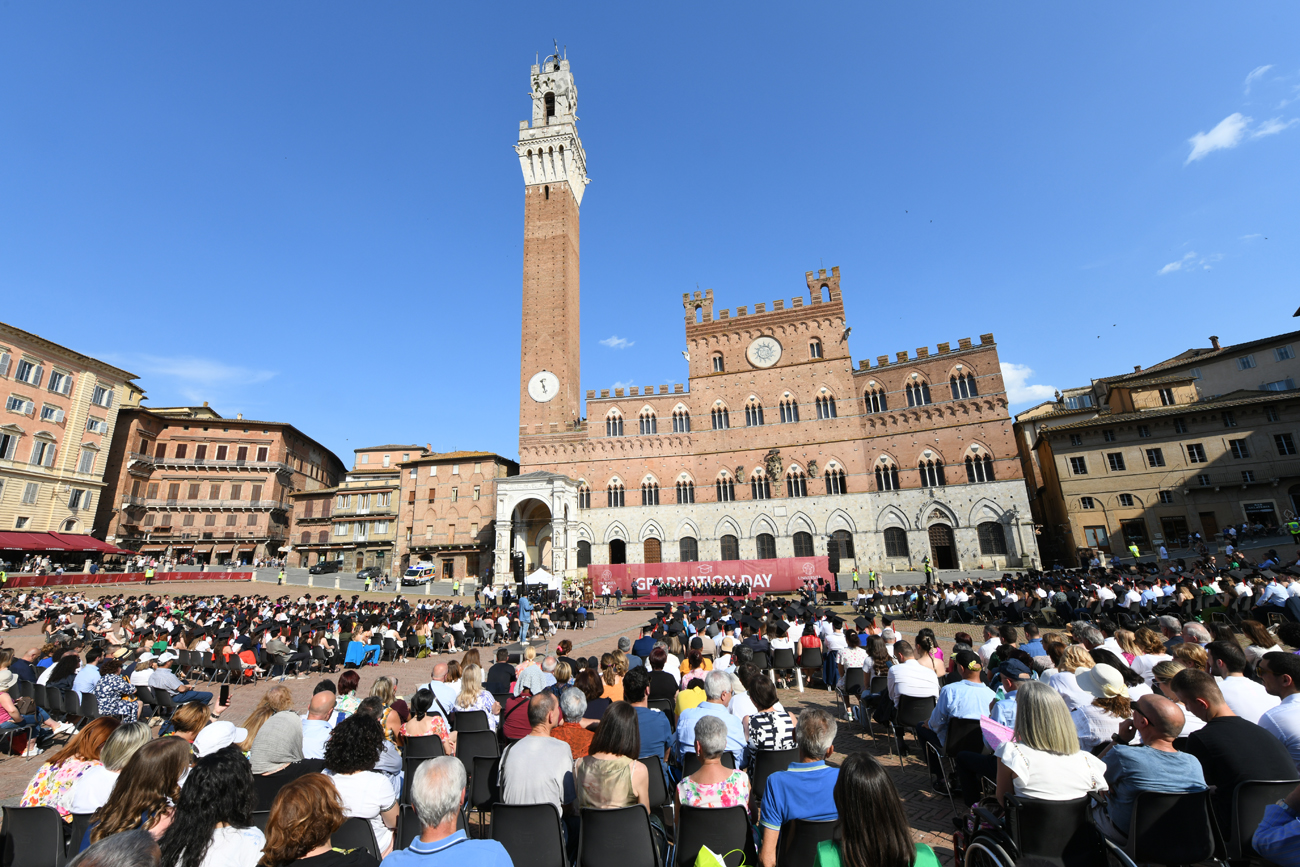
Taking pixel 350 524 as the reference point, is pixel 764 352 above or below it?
above

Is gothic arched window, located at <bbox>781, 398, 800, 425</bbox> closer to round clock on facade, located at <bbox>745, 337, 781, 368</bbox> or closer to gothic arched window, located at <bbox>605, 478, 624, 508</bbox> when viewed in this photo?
round clock on facade, located at <bbox>745, 337, 781, 368</bbox>

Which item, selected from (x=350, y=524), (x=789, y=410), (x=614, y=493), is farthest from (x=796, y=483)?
(x=350, y=524)

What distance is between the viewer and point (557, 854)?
3781mm

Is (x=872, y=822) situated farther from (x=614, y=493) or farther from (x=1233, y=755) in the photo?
(x=614, y=493)

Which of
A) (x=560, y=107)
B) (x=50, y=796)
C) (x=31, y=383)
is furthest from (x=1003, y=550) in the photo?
(x=31, y=383)

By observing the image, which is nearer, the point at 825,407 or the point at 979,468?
the point at 979,468

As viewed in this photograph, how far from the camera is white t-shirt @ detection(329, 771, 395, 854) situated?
4.05m

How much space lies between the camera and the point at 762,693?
5.44 meters

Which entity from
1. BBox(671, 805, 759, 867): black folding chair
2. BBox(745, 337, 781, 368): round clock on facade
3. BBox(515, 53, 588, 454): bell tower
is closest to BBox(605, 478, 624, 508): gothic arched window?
BBox(515, 53, 588, 454): bell tower

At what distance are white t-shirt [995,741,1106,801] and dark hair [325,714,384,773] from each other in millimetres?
4441

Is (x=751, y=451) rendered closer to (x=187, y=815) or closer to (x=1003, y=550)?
(x=1003, y=550)

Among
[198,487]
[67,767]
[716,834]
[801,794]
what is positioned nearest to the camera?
[801,794]

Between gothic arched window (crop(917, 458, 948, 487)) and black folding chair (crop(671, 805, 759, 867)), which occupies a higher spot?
gothic arched window (crop(917, 458, 948, 487))

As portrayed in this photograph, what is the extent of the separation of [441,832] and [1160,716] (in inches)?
179
